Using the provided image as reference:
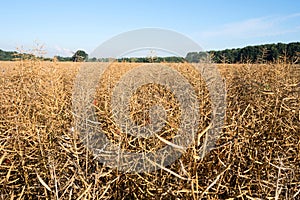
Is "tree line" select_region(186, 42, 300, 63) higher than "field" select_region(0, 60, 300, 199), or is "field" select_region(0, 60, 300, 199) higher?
"tree line" select_region(186, 42, 300, 63)

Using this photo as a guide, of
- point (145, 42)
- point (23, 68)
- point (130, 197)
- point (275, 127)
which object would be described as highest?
point (145, 42)

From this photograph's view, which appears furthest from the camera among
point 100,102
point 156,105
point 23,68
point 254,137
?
point 23,68

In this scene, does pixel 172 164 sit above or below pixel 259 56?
below

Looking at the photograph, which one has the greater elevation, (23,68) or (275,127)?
(23,68)

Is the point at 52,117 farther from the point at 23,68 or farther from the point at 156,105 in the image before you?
the point at 23,68

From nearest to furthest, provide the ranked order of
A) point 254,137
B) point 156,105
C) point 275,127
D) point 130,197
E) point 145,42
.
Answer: point 130,197
point 254,137
point 275,127
point 156,105
point 145,42

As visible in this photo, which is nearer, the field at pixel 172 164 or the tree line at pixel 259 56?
the field at pixel 172 164

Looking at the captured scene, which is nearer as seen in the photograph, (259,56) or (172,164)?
(172,164)

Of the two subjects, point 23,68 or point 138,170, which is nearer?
point 138,170

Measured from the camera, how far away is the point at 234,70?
13.8ft

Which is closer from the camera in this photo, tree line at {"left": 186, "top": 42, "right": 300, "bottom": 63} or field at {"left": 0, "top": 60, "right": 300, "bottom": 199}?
field at {"left": 0, "top": 60, "right": 300, "bottom": 199}

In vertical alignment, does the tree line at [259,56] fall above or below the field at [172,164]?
above

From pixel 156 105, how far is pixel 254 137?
517mm

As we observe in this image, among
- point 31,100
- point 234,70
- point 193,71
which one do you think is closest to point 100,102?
point 31,100
